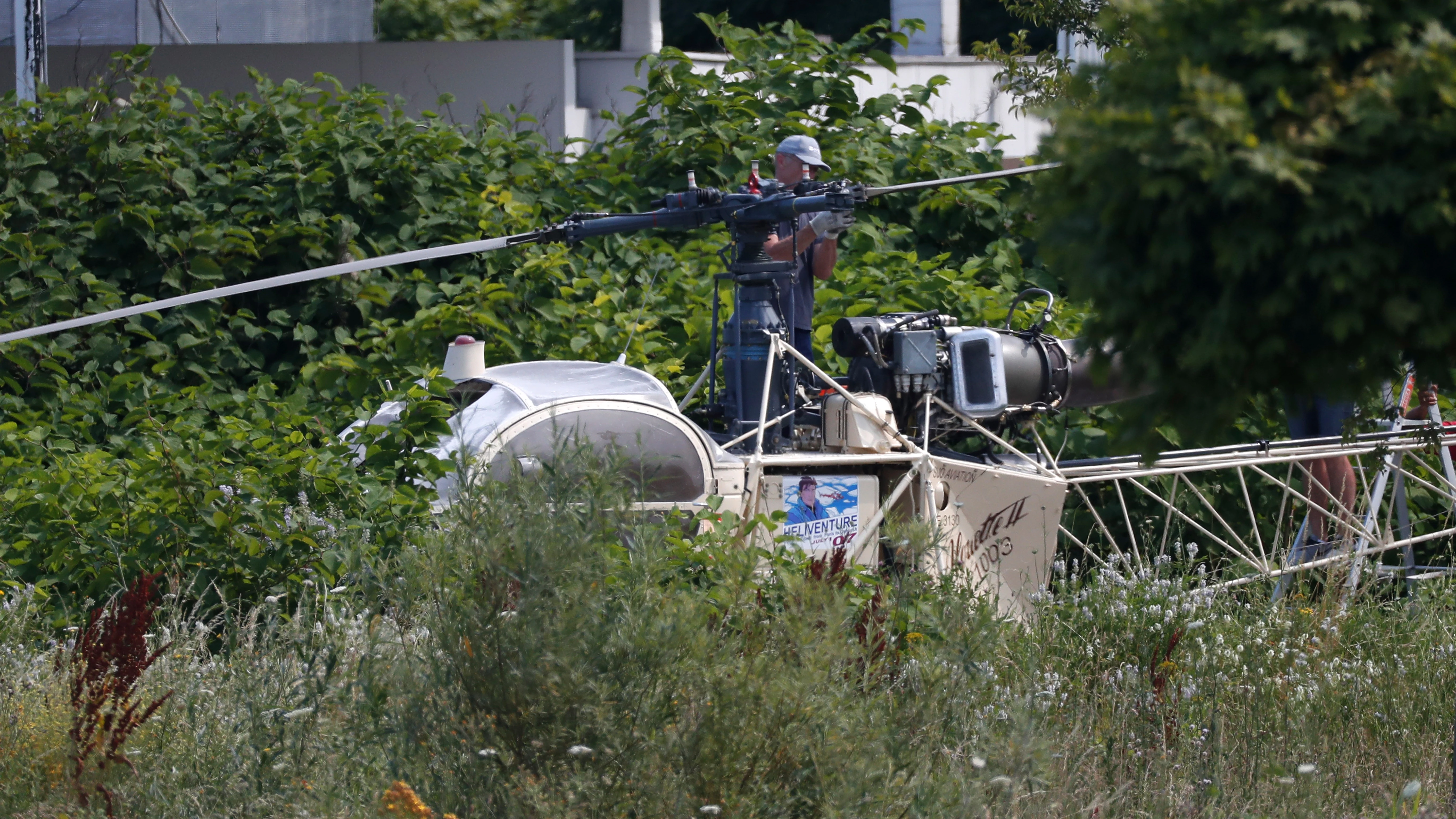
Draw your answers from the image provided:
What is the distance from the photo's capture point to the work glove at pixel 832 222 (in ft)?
15.2

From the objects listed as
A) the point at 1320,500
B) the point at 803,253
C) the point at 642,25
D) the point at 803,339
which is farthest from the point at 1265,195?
the point at 642,25

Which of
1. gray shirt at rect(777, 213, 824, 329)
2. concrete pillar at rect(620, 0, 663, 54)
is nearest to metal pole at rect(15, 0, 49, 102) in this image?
concrete pillar at rect(620, 0, 663, 54)

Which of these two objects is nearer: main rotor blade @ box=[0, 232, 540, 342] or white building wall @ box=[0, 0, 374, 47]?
main rotor blade @ box=[0, 232, 540, 342]

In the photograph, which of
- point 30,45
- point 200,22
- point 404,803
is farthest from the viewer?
point 200,22

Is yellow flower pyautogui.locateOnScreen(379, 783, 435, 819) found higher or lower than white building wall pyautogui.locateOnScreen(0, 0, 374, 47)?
lower

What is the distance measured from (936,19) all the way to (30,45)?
7975mm

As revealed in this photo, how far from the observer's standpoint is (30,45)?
927cm

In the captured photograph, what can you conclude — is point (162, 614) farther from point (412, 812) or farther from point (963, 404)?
point (963, 404)

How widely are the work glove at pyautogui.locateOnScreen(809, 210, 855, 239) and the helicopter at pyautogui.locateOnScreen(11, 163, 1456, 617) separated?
9cm

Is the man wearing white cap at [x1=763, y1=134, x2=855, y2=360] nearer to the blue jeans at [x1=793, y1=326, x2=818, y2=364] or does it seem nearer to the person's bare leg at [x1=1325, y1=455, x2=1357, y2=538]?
the blue jeans at [x1=793, y1=326, x2=818, y2=364]

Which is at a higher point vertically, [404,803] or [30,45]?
[30,45]

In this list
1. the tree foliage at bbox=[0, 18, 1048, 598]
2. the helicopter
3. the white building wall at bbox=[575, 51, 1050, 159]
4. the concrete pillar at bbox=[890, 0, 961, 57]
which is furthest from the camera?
the concrete pillar at bbox=[890, 0, 961, 57]

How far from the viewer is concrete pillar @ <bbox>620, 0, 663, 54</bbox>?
11.2 meters

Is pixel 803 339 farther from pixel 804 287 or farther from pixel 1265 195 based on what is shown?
pixel 1265 195
